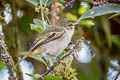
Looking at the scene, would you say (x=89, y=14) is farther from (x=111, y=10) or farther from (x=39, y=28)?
(x=39, y=28)

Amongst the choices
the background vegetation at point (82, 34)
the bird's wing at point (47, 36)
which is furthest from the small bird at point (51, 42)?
the background vegetation at point (82, 34)

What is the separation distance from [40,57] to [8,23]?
35.6 inches

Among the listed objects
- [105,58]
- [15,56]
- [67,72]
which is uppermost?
[67,72]

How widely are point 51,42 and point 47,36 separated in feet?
0.24

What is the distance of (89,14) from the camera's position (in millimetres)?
1998

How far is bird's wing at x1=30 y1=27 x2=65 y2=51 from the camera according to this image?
217 centimetres

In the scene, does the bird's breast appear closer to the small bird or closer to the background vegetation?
the small bird

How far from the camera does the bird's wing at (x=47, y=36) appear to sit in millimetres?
2166

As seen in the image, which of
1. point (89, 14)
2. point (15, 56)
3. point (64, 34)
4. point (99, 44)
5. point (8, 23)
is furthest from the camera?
point (99, 44)

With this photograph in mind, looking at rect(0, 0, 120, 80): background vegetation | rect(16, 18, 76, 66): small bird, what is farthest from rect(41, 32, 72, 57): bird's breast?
rect(0, 0, 120, 80): background vegetation

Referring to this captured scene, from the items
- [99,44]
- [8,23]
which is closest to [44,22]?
[8,23]

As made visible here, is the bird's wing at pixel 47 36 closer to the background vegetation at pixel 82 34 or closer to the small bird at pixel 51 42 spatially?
the small bird at pixel 51 42

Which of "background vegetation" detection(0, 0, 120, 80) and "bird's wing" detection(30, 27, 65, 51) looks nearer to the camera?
"bird's wing" detection(30, 27, 65, 51)

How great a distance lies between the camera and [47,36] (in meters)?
2.22
